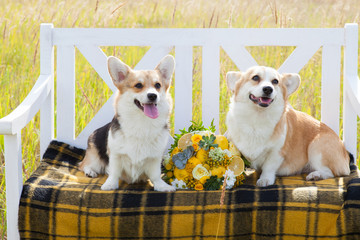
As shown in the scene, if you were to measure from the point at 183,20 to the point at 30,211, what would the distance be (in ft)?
10.8

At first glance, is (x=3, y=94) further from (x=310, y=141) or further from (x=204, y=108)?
(x=310, y=141)

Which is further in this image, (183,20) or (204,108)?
(183,20)

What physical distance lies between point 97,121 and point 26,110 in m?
0.76

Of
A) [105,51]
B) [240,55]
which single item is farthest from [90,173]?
[105,51]

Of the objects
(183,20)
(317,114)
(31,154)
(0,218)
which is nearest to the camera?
(0,218)

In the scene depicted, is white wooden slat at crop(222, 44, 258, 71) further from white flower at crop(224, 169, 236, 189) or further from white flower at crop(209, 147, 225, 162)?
white flower at crop(224, 169, 236, 189)

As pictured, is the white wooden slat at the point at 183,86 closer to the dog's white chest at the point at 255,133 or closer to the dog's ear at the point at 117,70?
the dog's white chest at the point at 255,133

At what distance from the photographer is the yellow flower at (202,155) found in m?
2.50

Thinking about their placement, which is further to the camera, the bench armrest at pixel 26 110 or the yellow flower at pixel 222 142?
the yellow flower at pixel 222 142

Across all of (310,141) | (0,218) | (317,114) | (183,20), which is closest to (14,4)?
(183,20)

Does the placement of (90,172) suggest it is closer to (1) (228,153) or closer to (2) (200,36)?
(1) (228,153)

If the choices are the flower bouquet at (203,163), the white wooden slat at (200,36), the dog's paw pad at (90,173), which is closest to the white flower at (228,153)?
the flower bouquet at (203,163)

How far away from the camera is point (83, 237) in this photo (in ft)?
7.36

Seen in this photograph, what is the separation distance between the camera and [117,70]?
2.44 meters
